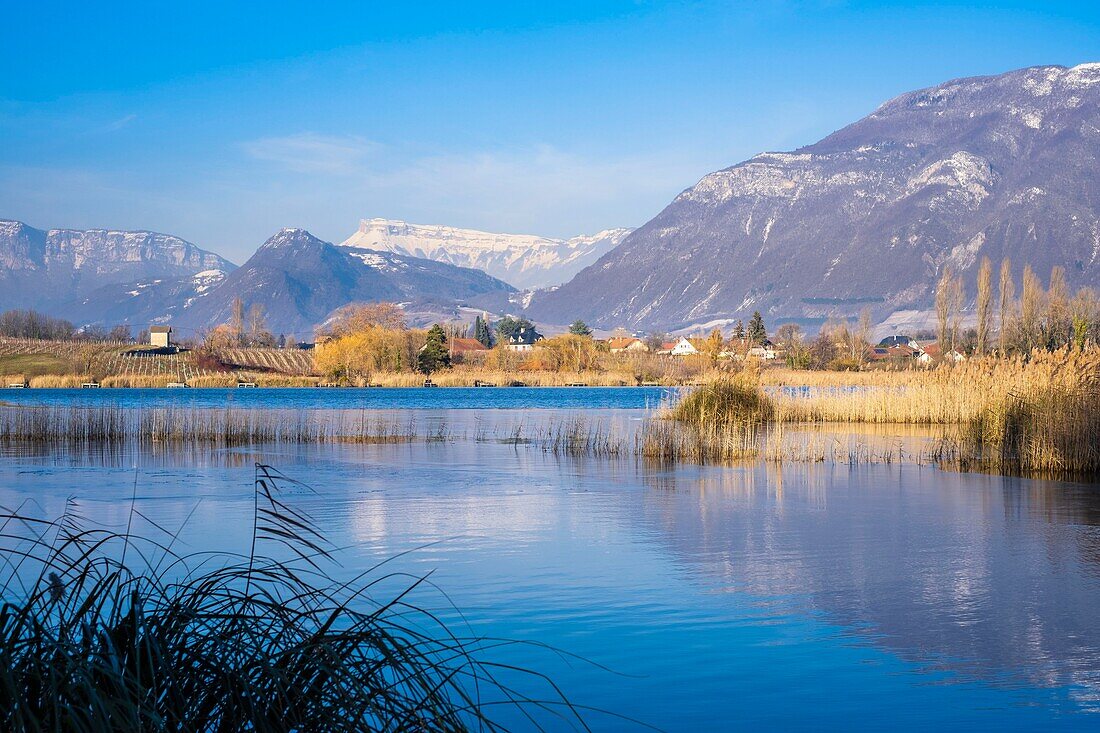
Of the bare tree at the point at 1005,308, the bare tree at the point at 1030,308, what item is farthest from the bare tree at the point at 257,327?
the bare tree at the point at 1030,308

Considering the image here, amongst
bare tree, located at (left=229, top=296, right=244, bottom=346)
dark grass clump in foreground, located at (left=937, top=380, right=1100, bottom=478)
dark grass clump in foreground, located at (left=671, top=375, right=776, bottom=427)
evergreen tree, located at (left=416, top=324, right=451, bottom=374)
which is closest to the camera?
dark grass clump in foreground, located at (left=937, top=380, right=1100, bottom=478)

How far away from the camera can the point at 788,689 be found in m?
7.50

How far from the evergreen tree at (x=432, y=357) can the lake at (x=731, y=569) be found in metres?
63.8

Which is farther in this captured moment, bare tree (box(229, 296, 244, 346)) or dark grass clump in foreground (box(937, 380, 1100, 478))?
bare tree (box(229, 296, 244, 346))

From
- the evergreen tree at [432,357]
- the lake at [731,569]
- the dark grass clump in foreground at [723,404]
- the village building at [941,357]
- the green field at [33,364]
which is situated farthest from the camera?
the evergreen tree at [432,357]

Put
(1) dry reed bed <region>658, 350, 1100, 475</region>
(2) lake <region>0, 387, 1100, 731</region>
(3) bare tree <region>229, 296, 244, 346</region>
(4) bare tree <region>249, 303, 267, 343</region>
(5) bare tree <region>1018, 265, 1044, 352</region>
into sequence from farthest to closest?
Result: (4) bare tree <region>249, 303, 267, 343</region>
(3) bare tree <region>229, 296, 244, 346</region>
(5) bare tree <region>1018, 265, 1044, 352</region>
(1) dry reed bed <region>658, 350, 1100, 475</region>
(2) lake <region>0, 387, 1100, 731</region>

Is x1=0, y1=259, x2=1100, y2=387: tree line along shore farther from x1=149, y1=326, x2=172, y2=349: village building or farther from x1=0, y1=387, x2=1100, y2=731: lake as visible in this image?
Result: x1=0, y1=387, x2=1100, y2=731: lake

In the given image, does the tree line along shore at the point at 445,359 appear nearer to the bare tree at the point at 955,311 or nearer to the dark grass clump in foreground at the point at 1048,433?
the bare tree at the point at 955,311

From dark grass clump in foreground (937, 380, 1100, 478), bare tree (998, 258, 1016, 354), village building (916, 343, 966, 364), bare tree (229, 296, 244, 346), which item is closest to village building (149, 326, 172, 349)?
bare tree (229, 296, 244, 346)

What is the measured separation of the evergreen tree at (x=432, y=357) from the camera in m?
87.2

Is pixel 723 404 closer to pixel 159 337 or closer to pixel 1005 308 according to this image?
pixel 1005 308

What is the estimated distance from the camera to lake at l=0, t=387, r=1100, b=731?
7410 mm

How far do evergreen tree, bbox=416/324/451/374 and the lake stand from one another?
2513 inches

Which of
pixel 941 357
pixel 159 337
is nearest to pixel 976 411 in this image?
pixel 941 357
